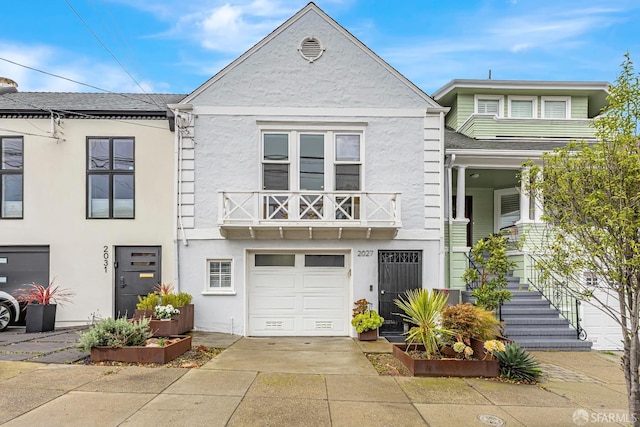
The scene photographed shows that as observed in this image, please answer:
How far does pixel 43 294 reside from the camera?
995 centimetres

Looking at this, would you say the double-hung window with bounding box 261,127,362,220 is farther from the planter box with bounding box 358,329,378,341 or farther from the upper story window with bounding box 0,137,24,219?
the upper story window with bounding box 0,137,24,219

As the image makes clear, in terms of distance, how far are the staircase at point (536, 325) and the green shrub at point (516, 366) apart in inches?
102

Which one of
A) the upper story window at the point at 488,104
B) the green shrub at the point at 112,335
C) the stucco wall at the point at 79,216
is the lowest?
the green shrub at the point at 112,335

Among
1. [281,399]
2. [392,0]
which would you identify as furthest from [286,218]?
[392,0]

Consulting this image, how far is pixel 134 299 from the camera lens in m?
10.7

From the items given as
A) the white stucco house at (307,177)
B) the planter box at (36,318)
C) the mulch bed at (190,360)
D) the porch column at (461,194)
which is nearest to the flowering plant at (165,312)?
the mulch bed at (190,360)

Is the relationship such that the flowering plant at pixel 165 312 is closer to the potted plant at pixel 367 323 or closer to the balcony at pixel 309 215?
the balcony at pixel 309 215

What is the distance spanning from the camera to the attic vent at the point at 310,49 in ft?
34.8

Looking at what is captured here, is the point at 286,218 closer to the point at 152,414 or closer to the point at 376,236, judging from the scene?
the point at 376,236

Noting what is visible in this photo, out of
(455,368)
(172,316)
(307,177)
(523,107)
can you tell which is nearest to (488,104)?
(523,107)

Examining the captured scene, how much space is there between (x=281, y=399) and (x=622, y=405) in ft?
15.2

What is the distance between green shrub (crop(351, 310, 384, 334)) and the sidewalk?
205cm

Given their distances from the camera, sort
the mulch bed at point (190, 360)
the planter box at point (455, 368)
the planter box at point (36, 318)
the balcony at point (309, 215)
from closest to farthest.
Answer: the planter box at point (455, 368), the mulch bed at point (190, 360), the planter box at point (36, 318), the balcony at point (309, 215)

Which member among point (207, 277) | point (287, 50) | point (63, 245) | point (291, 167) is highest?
point (287, 50)
